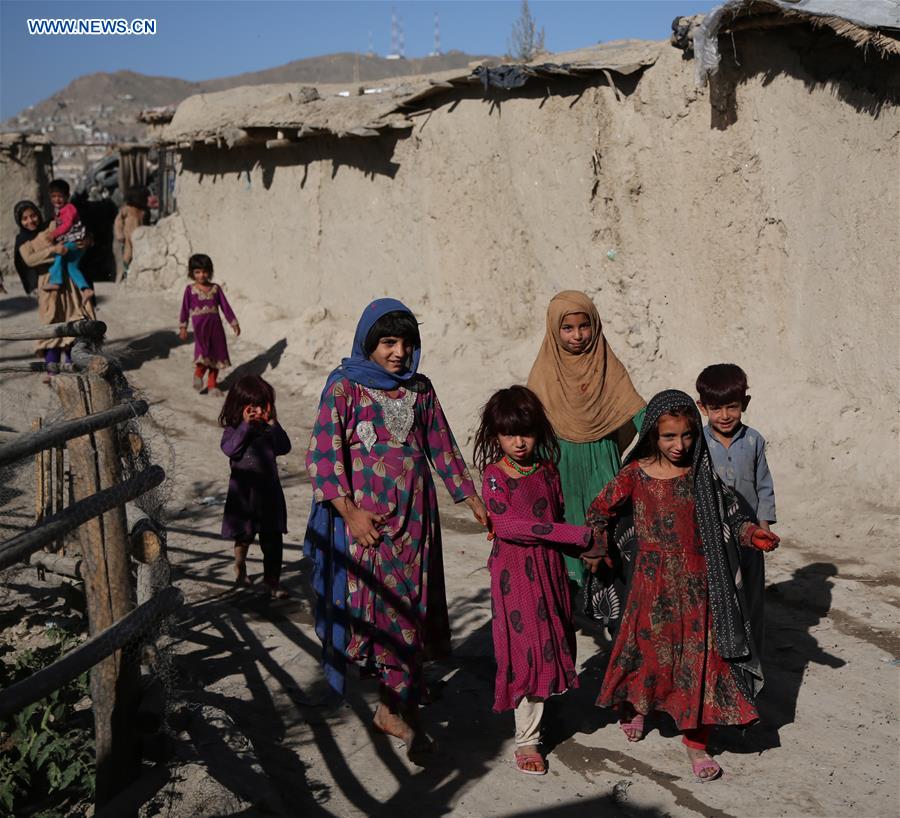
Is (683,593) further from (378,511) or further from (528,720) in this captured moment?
(378,511)

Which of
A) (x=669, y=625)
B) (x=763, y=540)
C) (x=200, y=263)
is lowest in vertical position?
(x=669, y=625)

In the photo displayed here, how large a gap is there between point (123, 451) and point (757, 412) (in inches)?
203

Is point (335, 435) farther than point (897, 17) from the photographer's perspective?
No

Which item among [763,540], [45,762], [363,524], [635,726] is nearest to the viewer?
[45,762]

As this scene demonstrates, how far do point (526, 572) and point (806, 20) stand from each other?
14.8 feet

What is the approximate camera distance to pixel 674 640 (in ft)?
12.4

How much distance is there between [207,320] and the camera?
10719mm

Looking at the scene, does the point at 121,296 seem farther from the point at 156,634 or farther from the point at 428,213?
the point at 156,634

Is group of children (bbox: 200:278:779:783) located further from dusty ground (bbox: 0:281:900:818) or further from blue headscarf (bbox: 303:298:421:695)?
dusty ground (bbox: 0:281:900:818)

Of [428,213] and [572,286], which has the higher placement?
[428,213]

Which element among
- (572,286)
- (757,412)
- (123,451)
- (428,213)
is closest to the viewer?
(123,451)

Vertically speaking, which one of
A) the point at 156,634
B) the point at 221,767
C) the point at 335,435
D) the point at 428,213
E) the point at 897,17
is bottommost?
the point at 221,767

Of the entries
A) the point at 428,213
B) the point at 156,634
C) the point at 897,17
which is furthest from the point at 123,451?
the point at 428,213

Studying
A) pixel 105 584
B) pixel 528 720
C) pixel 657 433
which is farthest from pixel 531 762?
pixel 105 584
